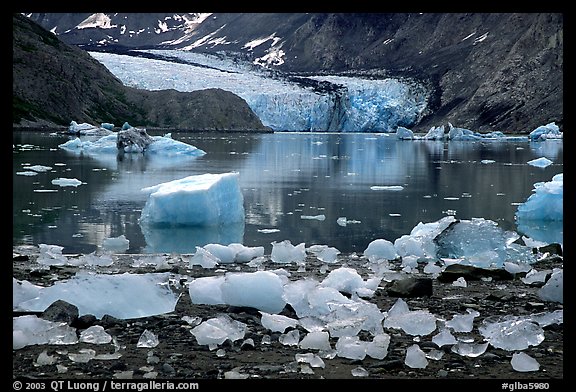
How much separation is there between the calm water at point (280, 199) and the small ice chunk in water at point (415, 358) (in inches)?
175

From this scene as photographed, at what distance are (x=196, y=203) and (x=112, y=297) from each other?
5.20 m

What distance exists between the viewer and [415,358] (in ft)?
12.1

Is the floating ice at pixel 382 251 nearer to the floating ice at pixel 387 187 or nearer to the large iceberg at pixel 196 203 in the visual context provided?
the large iceberg at pixel 196 203

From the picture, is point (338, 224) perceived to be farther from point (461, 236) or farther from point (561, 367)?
point (561, 367)

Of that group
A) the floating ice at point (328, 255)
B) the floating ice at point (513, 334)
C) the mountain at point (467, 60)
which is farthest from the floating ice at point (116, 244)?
the mountain at point (467, 60)

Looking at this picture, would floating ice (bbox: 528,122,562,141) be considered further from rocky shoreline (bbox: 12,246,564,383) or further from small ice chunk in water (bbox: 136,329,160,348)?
small ice chunk in water (bbox: 136,329,160,348)

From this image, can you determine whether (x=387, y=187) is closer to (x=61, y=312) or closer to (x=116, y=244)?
(x=116, y=244)

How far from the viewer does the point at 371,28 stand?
604ft

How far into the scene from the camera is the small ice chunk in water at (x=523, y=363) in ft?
11.9

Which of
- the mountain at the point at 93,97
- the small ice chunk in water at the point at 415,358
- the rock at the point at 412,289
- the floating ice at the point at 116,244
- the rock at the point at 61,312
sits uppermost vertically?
the mountain at the point at 93,97

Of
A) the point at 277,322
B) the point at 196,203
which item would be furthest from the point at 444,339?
the point at 196,203

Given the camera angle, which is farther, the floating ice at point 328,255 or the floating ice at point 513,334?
the floating ice at point 328,255

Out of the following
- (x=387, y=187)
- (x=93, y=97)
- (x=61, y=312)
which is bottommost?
(x=387, y=187)

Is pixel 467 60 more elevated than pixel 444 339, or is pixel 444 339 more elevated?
pixel 467 60
